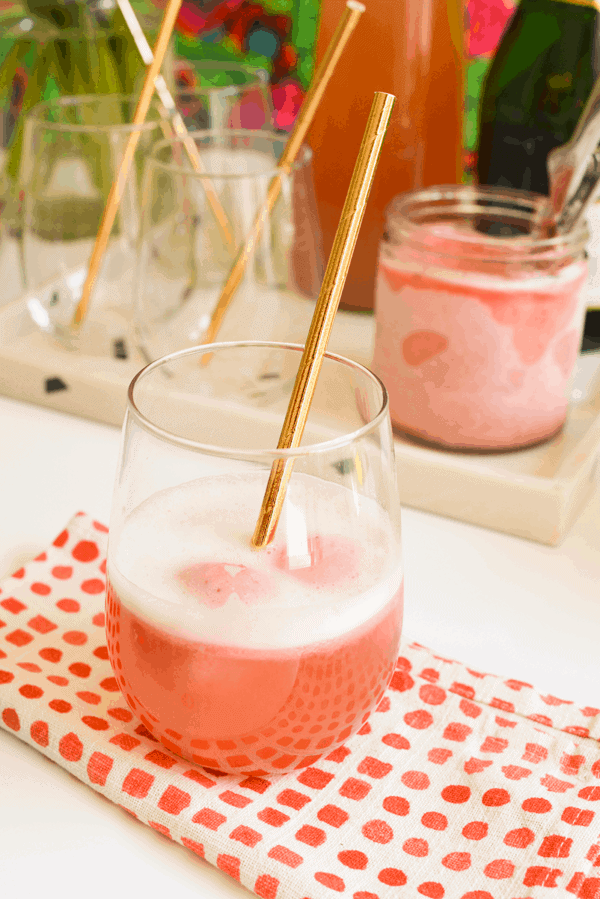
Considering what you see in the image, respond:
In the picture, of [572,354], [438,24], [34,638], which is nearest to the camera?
[34,638]

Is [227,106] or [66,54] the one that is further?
[66,54]

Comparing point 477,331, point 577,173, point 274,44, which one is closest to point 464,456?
point 477,331

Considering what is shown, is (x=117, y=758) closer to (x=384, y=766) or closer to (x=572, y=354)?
(x=384, y=766)

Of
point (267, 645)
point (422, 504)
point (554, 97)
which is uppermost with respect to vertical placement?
point (554, 97)

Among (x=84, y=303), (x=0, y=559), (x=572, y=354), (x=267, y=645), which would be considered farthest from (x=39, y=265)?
(x=267, y=645)

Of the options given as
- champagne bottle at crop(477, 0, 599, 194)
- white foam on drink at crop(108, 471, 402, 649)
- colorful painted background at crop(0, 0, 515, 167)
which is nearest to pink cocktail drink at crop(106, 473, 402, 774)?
white foam on drink at crop(108, 471, 402, 649)

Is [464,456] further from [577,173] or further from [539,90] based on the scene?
[539,90]

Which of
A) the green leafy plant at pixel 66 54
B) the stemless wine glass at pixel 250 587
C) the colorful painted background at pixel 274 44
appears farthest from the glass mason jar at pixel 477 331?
the green leafy plant at pixel 66 54
